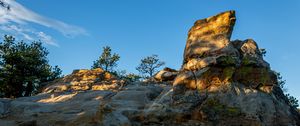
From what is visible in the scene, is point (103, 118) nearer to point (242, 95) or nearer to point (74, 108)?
point (74, 108)

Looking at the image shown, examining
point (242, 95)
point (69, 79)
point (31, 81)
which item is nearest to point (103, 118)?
point (242, 95)

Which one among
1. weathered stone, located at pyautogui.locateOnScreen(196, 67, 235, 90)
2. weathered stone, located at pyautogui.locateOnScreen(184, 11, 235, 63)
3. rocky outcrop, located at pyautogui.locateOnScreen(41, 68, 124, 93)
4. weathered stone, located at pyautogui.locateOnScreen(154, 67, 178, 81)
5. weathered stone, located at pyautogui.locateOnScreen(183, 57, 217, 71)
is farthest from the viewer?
rocky outcrop, located at pyautogui.locateOnScreen(41, 68, 124, 93)

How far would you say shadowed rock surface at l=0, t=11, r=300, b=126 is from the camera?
60.8 ft

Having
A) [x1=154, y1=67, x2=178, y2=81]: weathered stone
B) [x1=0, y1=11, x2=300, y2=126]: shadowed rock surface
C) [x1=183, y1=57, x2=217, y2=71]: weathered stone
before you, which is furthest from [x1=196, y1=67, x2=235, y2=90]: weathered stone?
[x1=154, y1=67, x2=178, y2=81]: weathered stone

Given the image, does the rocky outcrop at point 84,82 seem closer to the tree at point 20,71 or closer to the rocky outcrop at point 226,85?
the tree at point 20,71

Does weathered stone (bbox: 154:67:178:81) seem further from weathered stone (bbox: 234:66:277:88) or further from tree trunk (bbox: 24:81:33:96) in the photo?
tree trunk (bbox: 24:81:33:96)

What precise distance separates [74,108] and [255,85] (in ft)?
41.6

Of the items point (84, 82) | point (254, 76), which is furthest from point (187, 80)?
point (84, 82)

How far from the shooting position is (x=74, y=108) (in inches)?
854

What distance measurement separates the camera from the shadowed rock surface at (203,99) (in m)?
18.5

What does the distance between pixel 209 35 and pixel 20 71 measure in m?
33.2

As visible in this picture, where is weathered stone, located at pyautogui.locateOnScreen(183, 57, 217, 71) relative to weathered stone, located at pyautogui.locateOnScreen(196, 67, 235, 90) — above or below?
above

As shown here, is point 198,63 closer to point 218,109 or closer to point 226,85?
point 226,85

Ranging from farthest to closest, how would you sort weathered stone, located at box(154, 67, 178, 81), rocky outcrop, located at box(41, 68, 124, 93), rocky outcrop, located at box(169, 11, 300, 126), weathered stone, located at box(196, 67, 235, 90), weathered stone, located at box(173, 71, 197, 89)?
rocky outcrop, located at box(41, 68, 124, 93)
weathered stone, located at box(154, 67, 178, 81)
weathered stone, located at box(173, 71, 197, 89)
weathered stone, located at box(196, 67, 235, 90)
rocky outcrop, located at box(169, 11, 300, 126)
